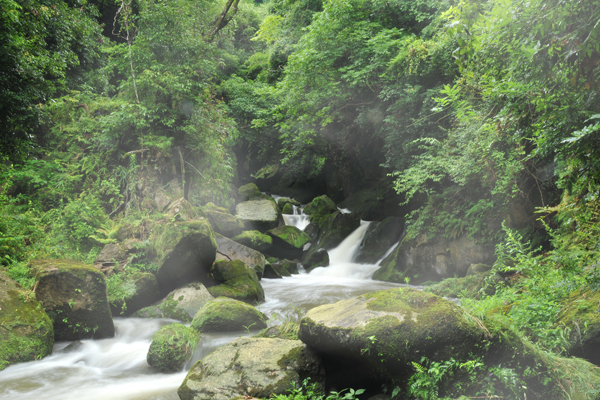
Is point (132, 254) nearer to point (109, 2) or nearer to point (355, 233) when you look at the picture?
point (355, 233)

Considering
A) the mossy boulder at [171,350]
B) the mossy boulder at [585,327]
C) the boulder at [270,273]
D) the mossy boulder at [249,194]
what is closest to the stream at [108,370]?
the mossy boulder at [171,350]

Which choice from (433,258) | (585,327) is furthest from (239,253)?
(585,327)

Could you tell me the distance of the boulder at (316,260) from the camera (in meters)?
14.3

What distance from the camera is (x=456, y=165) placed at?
9.25 m

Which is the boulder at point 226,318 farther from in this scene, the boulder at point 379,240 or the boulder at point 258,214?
the boulder at point 258,214

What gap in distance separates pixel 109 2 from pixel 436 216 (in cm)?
1741

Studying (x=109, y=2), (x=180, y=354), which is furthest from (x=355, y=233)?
(x=109, y=2)

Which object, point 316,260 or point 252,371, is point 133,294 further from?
point 316,260

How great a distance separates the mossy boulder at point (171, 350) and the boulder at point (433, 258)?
7.40 m

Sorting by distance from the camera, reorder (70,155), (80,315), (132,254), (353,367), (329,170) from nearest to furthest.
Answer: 1. (353,367)
2. (80,315)
3. (132,254)
4. (70,155)
5. (329,170)

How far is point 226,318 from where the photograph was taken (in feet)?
21.3

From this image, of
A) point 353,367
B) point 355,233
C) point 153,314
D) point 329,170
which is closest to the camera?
point 353,367

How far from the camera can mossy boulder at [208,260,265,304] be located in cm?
847

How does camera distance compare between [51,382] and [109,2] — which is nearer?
[51,382]
